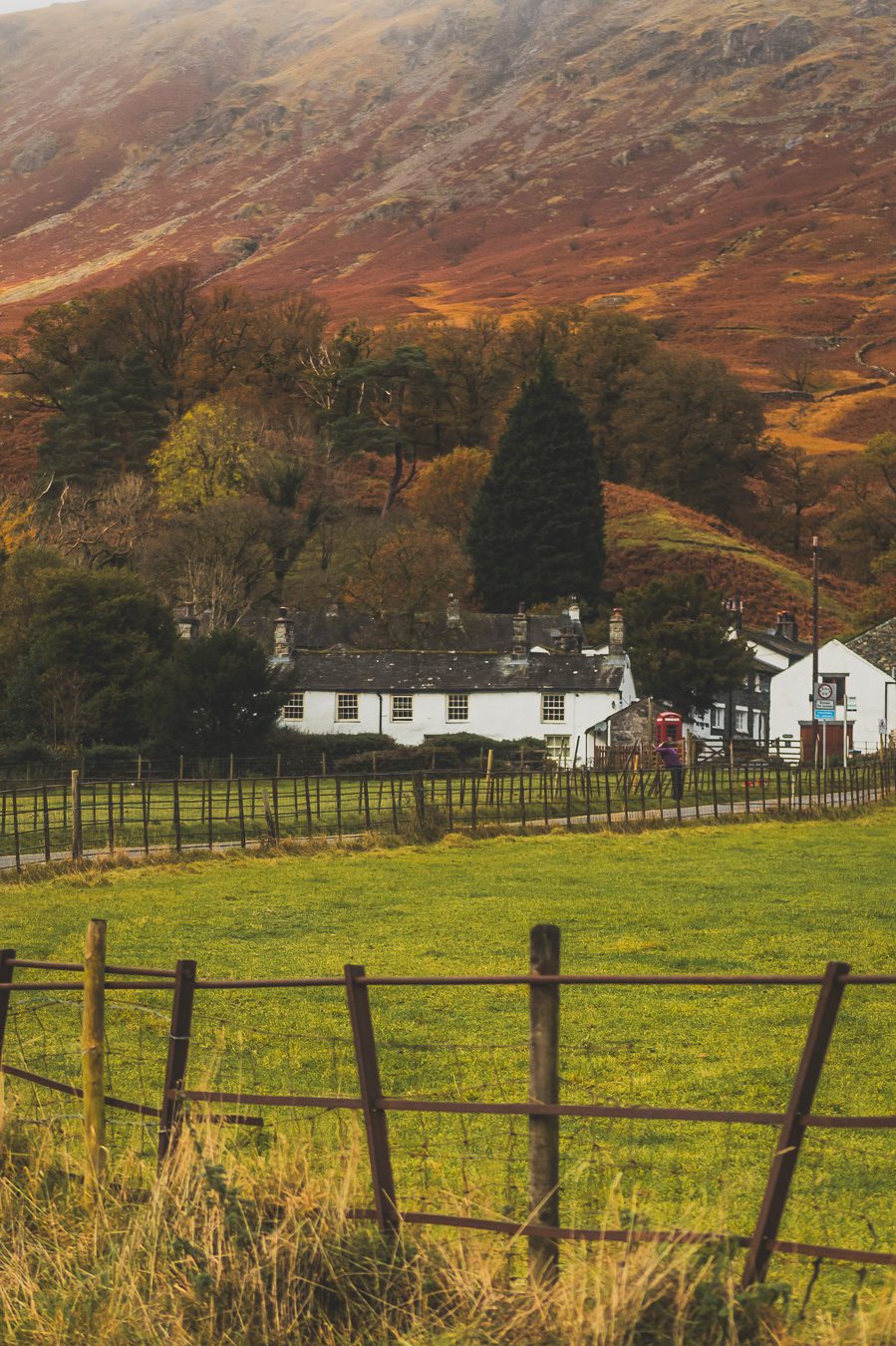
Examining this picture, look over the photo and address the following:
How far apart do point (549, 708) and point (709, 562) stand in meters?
33.0

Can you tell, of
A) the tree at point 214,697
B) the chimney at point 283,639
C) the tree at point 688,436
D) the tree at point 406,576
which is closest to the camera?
the tree at point 214,697

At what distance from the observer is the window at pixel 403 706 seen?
70188mm

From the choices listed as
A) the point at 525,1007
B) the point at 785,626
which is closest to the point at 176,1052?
the point at 525,1007

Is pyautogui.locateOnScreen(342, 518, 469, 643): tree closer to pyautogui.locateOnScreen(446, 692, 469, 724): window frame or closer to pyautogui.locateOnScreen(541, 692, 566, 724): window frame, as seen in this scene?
pyautogui.locateOnScreen(446, 692, 469, 724): window frame

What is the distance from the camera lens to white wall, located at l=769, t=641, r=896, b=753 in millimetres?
74500

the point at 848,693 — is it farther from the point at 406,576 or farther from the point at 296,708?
the point at 296,708

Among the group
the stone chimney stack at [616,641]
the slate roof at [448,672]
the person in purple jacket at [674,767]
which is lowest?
the person in purple jacket at [674,767]

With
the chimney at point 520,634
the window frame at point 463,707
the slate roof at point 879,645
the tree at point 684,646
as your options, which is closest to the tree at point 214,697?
the window frame at point 463,707

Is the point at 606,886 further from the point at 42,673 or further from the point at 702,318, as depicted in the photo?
the point at 702,318

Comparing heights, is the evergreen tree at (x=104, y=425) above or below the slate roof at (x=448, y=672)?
above

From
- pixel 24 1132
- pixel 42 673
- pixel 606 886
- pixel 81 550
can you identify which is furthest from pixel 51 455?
pixel 24 1132

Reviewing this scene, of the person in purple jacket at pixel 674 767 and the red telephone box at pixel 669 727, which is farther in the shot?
the red telephone box at pixel 669 727

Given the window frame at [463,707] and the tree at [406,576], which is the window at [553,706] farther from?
the tree at [406,576]

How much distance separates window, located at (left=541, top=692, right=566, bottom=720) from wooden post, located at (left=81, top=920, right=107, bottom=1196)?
6098 centimetres
